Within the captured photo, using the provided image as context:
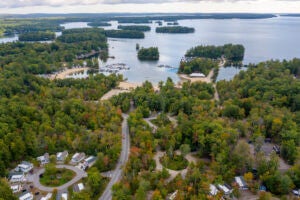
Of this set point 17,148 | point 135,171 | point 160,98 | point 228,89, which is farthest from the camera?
point 228,89

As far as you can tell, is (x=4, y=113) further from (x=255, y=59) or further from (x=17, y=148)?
(x=255, y=59)

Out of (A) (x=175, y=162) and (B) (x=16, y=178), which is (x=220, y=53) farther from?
(B) (x=16, y=178)

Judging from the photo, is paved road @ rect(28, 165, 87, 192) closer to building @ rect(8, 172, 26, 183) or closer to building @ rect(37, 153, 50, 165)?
building @ rect(8, 172, 26, 183)

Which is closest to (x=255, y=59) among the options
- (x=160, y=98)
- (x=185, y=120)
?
(x=160, y=98)

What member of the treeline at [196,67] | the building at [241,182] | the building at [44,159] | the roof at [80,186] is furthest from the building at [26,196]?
the treeline at [196,67]

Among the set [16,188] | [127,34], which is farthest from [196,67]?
[127,34]

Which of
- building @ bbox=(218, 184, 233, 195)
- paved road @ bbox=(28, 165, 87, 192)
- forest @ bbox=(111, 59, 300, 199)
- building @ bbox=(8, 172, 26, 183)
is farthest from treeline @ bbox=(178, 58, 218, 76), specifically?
building @ bbox=(8, 172, 26, 183)
